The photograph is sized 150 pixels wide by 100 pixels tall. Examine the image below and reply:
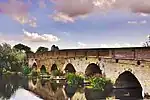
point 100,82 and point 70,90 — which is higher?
point 100,82

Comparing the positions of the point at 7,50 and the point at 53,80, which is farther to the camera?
the point at 7,50

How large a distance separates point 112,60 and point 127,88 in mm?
2035

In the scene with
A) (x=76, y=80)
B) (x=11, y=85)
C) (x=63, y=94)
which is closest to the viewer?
(x=63, y=94)

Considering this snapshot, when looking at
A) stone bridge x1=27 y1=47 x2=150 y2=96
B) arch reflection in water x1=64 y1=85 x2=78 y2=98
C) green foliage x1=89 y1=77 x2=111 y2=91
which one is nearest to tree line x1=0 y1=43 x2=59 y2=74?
stone bridge x1=27 y1=47 x2=150 y2=96

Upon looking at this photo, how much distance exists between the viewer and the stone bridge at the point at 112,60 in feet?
46.5

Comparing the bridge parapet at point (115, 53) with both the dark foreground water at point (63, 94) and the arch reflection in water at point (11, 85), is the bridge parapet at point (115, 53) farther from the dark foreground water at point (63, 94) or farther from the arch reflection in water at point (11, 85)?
the arch reflection in water at point (11, 85)

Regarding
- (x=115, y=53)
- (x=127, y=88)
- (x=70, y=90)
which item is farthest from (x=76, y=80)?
(x=115, y=53)

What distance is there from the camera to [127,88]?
1781 centimetres

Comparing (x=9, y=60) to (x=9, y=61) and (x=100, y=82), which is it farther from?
(x=100, y=82)

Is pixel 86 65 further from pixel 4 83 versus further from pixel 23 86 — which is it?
pixel 4 83

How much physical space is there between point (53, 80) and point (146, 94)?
11.2 m

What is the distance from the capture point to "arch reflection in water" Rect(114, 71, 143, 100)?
54.2 ft

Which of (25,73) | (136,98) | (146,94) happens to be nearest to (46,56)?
(25,73)

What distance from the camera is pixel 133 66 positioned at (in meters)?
14.9
